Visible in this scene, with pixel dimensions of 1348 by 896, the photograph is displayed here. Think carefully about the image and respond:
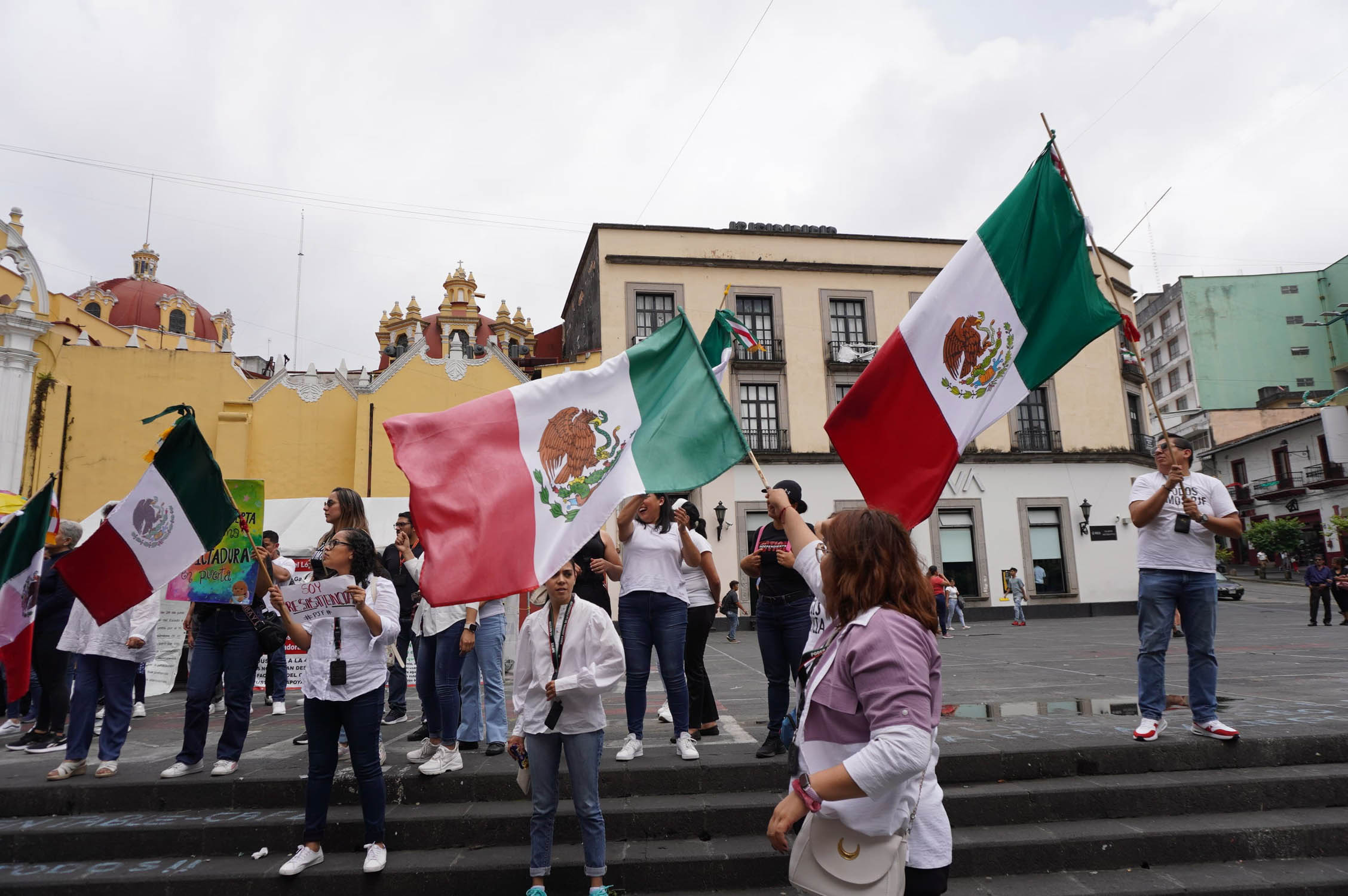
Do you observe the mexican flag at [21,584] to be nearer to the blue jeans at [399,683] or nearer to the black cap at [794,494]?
the blue jeans at [399,683]

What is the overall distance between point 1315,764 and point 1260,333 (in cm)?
6058

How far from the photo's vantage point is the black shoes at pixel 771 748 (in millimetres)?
5152

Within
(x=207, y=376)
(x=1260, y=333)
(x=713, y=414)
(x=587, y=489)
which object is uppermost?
(x=1260, y=333)

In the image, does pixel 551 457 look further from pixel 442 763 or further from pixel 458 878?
pixel 458 878

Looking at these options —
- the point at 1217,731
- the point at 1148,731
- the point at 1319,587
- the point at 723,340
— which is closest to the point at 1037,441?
the point at 1319,587

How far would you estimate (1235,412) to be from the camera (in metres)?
50.0

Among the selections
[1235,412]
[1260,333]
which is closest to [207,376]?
[1235,412]

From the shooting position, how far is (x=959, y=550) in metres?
26.0

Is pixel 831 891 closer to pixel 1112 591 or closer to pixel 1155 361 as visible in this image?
pixel 1112 591

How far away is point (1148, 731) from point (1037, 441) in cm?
2475

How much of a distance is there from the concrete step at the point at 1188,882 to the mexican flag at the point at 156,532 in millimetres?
5437

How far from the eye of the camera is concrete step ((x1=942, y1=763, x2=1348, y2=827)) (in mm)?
4566

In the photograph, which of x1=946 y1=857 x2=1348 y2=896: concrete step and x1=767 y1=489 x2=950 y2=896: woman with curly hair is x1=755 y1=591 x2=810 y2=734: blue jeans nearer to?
x1=946 y1=857 x2=1348 y2=896: concrete step

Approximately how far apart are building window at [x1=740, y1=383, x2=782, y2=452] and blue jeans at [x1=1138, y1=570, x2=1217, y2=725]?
20815 mm
